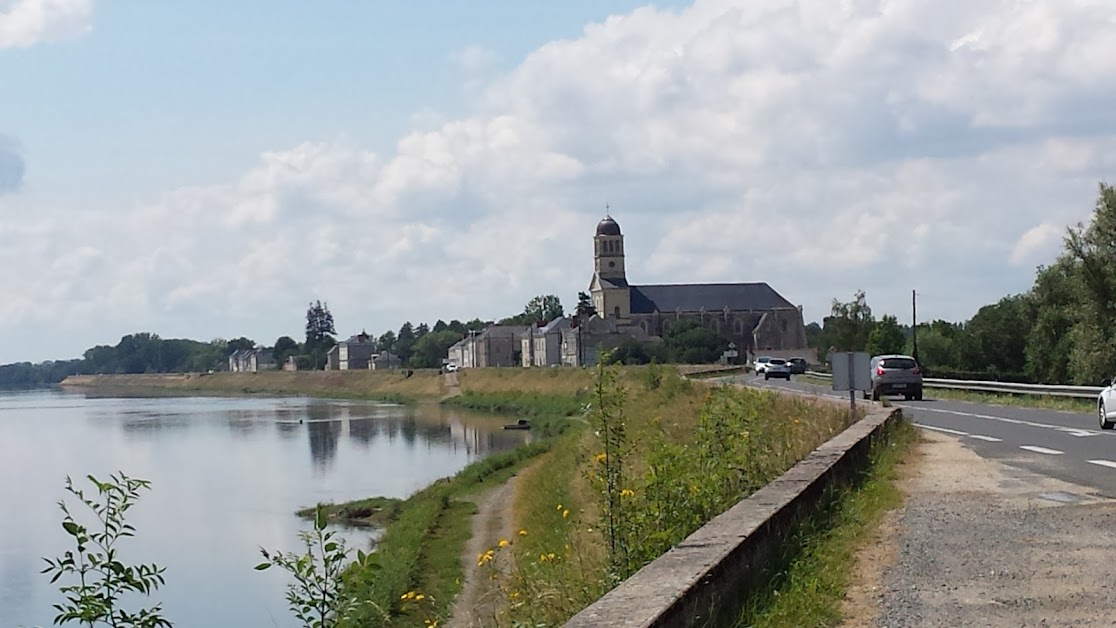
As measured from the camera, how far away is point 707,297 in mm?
179875

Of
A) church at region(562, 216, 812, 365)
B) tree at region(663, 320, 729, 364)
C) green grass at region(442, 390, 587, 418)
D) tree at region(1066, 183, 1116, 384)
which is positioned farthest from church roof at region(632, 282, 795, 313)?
tree at region(1066, 183, 1116, 384)

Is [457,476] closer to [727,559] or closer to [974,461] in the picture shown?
[974,461]

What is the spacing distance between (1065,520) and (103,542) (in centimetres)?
758

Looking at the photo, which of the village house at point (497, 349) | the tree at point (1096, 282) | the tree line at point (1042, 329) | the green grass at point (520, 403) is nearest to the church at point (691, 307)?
the village house at point (497, 349)

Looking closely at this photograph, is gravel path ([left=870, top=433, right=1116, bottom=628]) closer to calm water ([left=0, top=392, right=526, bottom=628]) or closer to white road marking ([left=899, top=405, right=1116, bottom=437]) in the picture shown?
white road marking ([left=899, top=405, right=1116, bottom=437])

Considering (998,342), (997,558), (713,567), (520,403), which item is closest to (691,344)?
(520,403)

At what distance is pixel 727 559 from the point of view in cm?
731

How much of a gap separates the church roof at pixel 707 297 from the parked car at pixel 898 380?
13524cm

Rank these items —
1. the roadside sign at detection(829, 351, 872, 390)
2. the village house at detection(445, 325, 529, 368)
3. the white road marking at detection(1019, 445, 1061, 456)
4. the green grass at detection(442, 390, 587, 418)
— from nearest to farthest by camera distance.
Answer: the white road marking at detection(1019, 445, 1061, 456)
the roadside sign at detection(829, 351, 872, 390)
the green grass at detection(442, 390, 587, 418)
the village house at detection(445, 325, 529, 368)

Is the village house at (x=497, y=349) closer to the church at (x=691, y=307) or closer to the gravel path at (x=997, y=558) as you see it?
the church at (x=691, y=307)

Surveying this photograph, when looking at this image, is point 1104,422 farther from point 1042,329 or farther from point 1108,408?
point 1042,329

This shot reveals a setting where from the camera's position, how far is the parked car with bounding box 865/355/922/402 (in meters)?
41.2

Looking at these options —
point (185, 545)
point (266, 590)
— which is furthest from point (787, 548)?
point (185, 545)

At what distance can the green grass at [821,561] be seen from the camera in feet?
23.4
